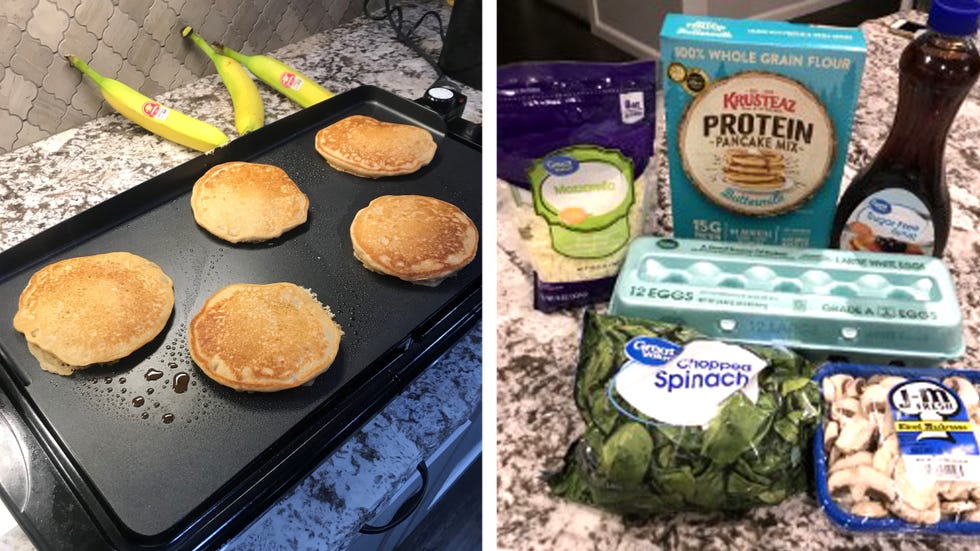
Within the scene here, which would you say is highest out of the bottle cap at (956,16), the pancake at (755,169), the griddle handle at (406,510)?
the bottle cap at (956,16)

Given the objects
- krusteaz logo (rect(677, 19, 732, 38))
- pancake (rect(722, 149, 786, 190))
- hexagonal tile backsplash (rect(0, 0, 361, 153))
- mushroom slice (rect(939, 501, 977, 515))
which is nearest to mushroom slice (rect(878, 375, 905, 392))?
mushroom slice (rect(939, 501, 977, 515))

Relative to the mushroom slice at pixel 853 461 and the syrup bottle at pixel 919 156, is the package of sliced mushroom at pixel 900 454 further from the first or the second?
the syrup bottle at pixel 919 156

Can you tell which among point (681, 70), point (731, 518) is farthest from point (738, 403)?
point (681, 70)

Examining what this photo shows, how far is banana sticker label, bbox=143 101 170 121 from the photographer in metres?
1.61

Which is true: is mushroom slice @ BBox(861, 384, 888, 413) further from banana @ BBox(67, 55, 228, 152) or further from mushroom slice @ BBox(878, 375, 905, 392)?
banana @ BBox(67, 55, 228, 152)

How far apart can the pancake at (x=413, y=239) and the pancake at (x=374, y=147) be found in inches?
4.2

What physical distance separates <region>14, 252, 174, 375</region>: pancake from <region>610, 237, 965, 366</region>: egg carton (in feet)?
2.33

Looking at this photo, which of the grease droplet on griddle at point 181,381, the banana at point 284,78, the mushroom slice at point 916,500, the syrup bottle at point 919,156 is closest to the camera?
the mushroom slice at point 916,500

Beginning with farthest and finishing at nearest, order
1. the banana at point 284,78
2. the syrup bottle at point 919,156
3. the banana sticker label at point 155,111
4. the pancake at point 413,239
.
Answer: the banana at point 284,78 → the banana sticker label at point 155,111 → the pancake at point 413,239 → the syrup bottle at point 919,156

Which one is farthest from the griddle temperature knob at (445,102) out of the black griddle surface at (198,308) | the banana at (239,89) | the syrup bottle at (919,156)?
the syrup bottle at (919,156)

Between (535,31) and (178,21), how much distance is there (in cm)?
211

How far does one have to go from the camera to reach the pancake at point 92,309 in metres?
1.16

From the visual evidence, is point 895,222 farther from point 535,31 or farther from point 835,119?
point 535,31

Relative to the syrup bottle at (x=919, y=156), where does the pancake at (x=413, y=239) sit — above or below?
below
